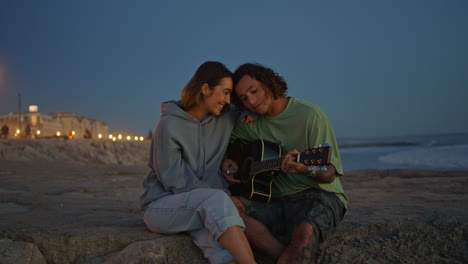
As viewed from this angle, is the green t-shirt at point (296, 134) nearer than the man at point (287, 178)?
No

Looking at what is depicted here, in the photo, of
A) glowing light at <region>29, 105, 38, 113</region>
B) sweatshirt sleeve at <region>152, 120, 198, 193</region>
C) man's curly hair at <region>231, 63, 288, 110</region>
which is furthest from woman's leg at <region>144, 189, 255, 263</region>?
glowing light at <region>29, 105, 38, 113</region>

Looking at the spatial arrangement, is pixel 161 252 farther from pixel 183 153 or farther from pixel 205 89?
pixel 205 89

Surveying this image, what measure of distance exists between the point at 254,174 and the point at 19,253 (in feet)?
5.83

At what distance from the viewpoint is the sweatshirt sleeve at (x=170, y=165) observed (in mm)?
2508

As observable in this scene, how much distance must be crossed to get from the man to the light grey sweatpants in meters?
0.36

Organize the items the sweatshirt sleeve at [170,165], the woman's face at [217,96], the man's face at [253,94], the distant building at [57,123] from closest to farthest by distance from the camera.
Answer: the sweatshirt sleeve at [170,165], the woman's face at [217,96], the man's face at [253,94], the distant building at [57,123]

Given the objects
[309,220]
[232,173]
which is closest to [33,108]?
[232,173]

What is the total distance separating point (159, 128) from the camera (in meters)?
2.61

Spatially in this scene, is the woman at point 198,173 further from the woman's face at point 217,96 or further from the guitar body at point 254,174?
the guitar body at point 254,174

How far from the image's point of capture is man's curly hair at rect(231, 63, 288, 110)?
2.94 meters

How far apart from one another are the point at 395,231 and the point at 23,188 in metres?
5.34

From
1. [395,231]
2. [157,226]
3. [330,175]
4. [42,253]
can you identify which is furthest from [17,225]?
[395,231]

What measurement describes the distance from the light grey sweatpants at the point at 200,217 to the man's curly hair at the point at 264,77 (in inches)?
43.3

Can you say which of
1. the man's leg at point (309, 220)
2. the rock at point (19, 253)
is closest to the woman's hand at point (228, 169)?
the man's leg at point (309, 220)
